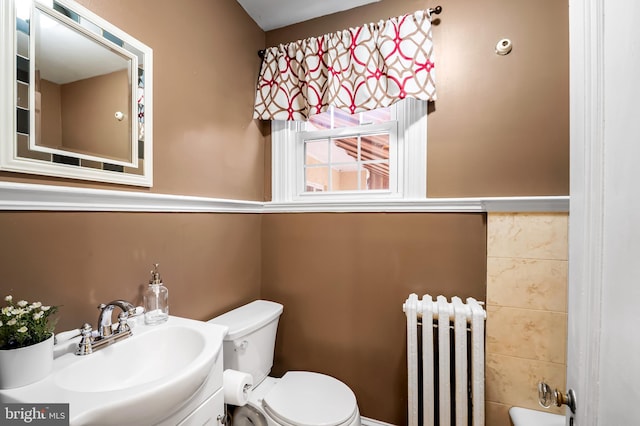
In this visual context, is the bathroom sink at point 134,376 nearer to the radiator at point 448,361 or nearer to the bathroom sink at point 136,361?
the bathroom sink at point 136,361

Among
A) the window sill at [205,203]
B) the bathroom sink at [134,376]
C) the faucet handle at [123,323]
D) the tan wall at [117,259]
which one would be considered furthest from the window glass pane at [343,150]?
the faucet handle at [123,323]

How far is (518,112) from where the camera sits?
1.33m

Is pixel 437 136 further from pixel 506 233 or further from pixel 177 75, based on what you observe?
pixel 177 75

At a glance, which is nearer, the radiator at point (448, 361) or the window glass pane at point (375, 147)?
the radiator at point (448, 361)

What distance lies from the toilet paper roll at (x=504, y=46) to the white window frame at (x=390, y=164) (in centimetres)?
40

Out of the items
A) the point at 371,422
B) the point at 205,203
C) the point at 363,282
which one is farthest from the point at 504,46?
the point at 371,422

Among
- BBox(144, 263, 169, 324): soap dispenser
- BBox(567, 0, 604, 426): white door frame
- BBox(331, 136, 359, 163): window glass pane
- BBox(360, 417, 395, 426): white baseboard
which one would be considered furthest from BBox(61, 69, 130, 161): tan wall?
BBox(360, 417, 395, 426): white baseboard

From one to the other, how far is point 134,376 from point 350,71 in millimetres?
1695

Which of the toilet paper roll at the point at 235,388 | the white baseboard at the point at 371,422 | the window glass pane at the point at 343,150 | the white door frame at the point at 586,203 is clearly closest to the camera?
the white door frame at the point at 586,203

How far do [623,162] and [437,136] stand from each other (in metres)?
1.13

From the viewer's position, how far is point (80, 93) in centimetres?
89

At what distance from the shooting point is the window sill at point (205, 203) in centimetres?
78

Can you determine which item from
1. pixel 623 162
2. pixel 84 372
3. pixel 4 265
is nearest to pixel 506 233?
pixel 623 162

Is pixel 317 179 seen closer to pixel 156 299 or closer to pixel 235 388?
pixel 156 299
